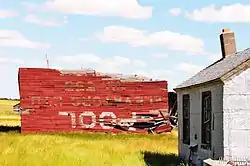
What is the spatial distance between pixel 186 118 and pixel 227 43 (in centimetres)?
276

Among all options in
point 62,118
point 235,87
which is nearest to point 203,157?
point 235,87

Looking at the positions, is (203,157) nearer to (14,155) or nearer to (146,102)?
(14,155)

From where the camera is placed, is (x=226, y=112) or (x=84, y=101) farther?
(x=84, y=101)

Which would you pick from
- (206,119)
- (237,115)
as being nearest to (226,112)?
(237,115)

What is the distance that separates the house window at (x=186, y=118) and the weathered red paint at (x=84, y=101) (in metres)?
18.2

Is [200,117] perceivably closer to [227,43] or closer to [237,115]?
[237,115]

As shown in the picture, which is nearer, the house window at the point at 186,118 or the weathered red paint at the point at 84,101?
the house window at the point at 186,118

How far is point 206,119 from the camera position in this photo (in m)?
16.2

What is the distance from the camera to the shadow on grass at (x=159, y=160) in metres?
18.6

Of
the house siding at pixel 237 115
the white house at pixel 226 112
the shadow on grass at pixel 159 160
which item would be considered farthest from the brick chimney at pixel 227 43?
the house siding at pixel 237 115

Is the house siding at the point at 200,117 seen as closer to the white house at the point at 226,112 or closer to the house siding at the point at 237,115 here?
the white house at the point at 226,112

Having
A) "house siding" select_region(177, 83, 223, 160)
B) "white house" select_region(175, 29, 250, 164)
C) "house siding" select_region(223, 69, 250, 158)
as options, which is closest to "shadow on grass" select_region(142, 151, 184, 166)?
"house siding" select_region(177, 83, 223, 160)

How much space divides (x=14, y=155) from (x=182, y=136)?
18.7 feet

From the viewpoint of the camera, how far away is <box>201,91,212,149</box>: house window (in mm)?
15664
